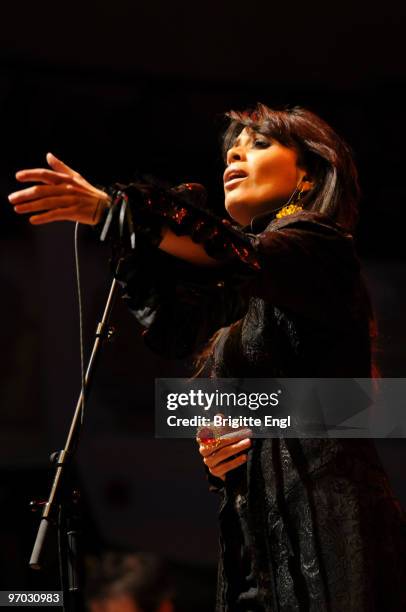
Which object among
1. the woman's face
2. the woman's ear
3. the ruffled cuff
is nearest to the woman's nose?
the woman's face

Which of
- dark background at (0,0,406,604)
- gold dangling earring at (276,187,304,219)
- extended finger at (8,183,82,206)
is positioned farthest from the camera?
dark background at (0,0,406,604)

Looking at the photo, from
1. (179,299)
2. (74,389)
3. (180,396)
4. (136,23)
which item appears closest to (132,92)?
(136,23)

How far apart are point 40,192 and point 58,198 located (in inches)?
0.9

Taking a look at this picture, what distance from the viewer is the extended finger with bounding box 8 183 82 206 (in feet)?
3.73

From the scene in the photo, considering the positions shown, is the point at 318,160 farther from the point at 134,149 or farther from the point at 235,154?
the point at 134,149

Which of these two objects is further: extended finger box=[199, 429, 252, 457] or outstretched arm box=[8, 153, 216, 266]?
extended finger box=[199, 429, 252, 457]

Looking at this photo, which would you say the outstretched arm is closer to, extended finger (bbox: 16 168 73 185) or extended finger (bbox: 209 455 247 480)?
extended finger (bbox: 16 168 73 185)

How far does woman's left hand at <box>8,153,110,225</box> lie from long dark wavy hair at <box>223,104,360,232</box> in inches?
21.7

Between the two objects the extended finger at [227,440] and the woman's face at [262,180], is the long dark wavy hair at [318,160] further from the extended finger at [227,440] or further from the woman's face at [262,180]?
the extended finger at [227,440]

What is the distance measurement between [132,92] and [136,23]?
7.5 inches

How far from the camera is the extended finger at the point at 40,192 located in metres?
1.14

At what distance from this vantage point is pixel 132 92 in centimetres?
256

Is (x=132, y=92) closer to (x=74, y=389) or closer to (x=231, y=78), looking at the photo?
(x=231, y=78)

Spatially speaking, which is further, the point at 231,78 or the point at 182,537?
the point at 231,78
